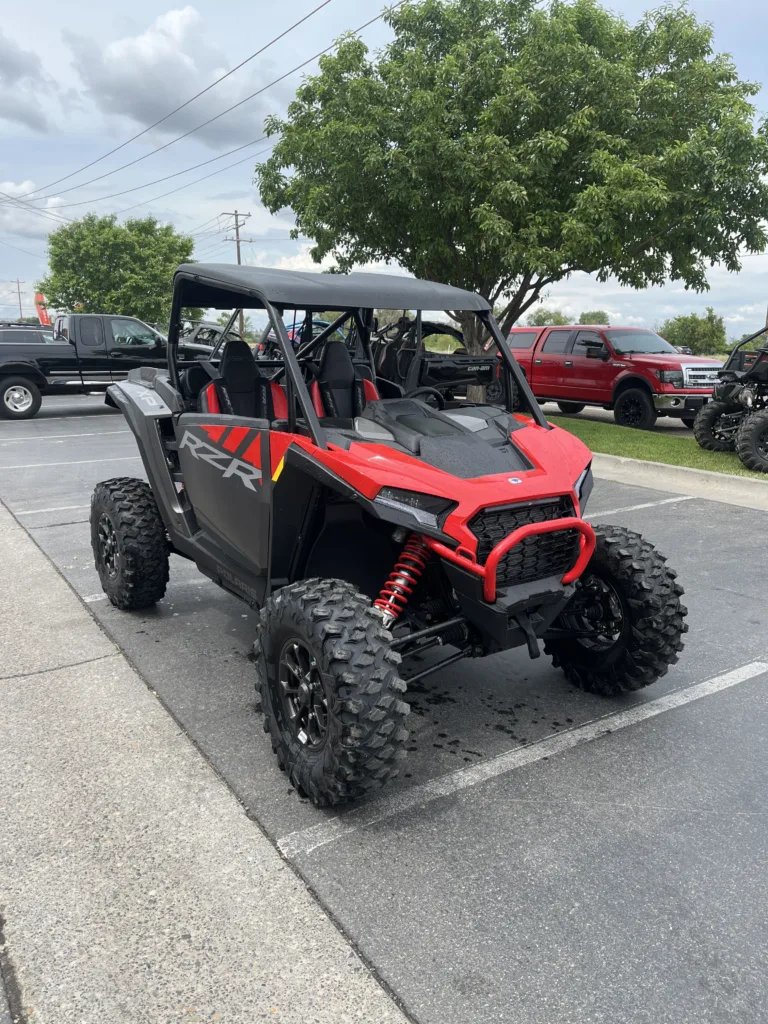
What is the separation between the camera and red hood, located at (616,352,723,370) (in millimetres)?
13617

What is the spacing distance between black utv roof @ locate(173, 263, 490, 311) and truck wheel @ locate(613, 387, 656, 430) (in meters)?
10.8

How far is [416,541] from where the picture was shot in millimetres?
3328

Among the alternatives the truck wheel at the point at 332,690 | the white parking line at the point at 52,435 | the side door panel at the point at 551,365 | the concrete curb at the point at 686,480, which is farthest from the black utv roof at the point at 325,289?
the side door panel at the point at 551,365

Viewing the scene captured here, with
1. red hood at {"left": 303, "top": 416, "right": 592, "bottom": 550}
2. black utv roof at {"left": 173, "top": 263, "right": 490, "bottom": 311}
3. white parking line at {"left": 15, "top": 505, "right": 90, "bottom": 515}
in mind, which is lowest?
white parking line at {"left": 15, "top": 505, "right": 90, "bottom": 515}

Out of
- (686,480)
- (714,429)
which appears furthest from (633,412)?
(686,480)

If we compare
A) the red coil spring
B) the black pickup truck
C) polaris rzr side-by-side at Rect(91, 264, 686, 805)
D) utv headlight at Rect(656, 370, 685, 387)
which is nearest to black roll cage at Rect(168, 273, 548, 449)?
polaris rzr side-by-side at Rect(91, 264, 686, 805)

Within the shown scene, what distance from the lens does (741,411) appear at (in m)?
11.0

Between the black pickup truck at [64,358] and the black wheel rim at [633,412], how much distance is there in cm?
791

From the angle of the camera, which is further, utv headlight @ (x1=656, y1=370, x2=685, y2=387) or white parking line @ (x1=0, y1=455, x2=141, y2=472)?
utv headlight @ (x1=656, y1=370, x2=685, y2=387)

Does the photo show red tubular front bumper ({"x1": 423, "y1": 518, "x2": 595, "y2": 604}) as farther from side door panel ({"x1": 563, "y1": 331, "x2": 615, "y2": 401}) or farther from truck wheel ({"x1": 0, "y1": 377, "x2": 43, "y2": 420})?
truck wheel ({"x1": 0, "y1": 377, "x2": 43, "y2": 420})

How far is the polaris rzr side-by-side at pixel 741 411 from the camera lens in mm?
9664

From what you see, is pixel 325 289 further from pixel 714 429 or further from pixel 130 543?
pixel 714 429

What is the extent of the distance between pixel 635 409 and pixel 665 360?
982 millimetres

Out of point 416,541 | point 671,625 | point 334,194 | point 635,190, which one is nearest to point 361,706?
point 416,541
